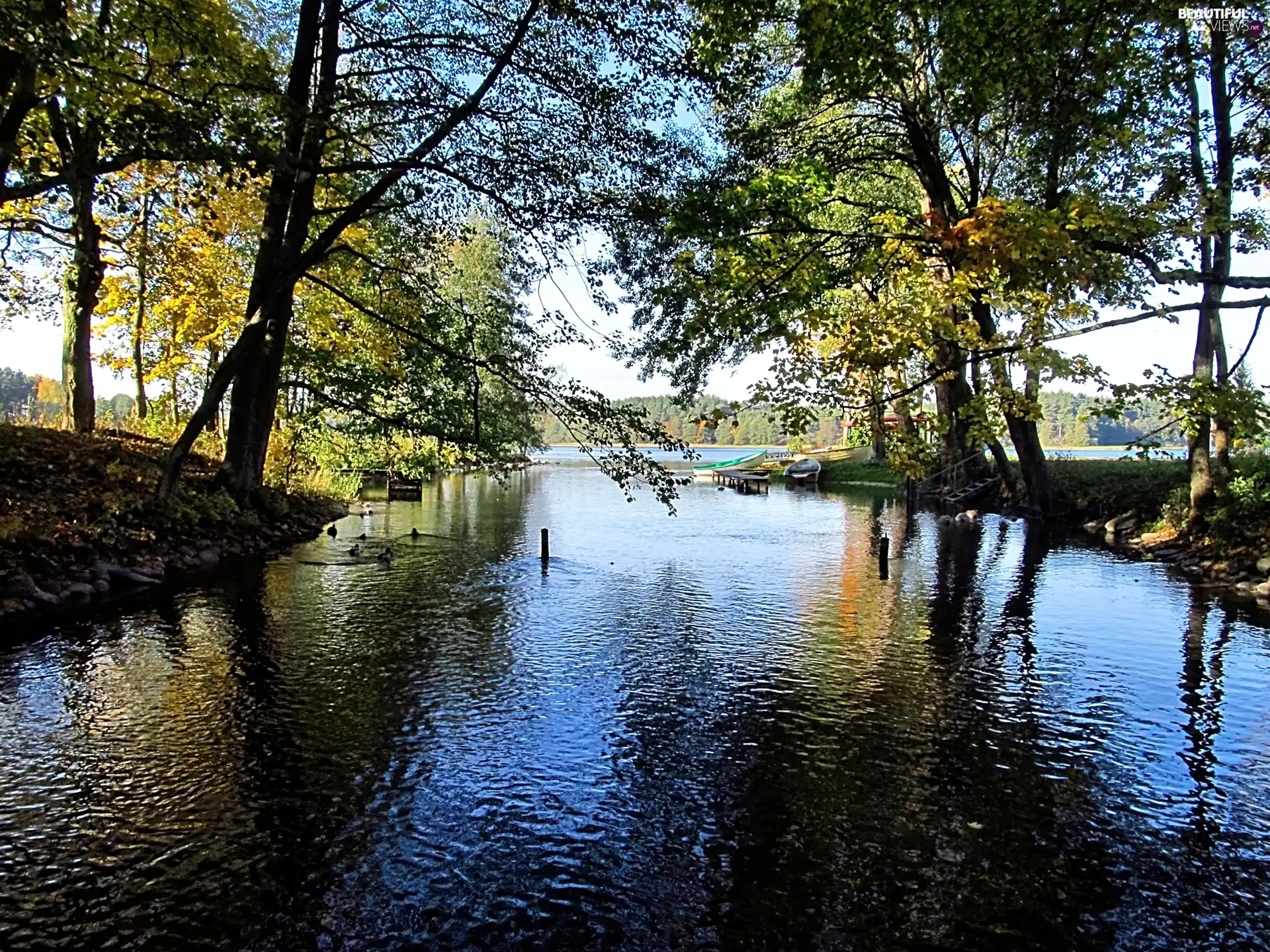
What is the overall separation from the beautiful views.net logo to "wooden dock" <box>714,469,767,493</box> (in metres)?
31.3

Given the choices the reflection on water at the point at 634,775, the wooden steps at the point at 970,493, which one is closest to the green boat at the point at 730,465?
the wooden steps at the point at 970,493

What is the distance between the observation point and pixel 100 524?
45.4 feet

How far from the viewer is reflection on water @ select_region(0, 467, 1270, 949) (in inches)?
194

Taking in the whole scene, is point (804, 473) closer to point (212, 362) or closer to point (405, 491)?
point (405, 491)

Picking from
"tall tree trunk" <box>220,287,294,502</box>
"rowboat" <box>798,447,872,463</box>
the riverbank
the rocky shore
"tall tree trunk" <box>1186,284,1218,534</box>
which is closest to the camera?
the riverbank

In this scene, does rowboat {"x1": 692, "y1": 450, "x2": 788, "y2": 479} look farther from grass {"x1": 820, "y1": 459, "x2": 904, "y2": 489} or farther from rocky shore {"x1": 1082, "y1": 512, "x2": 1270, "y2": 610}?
rocky shore {"x1": 1082, "y1": 512, "x2": 1270, "y2": 610}

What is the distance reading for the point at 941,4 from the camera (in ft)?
29.0

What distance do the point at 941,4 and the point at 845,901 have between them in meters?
9.44

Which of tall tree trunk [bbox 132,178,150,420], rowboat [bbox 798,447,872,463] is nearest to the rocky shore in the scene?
tall tree trunk [bbox 132,178,150,420]

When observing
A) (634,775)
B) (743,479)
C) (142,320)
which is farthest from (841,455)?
(634,775)

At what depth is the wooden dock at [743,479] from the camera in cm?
4534

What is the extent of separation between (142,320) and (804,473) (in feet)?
Answer: 124

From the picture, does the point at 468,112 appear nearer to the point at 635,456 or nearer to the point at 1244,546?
the point at 635,456

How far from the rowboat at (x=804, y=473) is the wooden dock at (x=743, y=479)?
1896 mm
